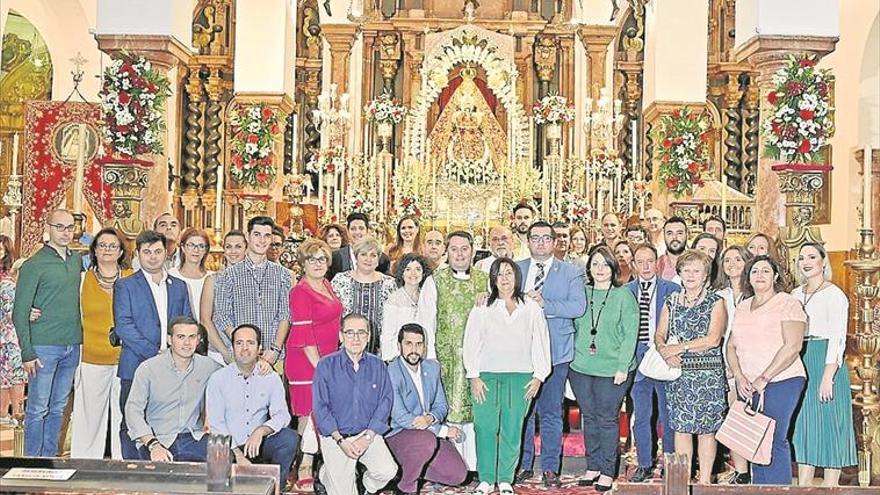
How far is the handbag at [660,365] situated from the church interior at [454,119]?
1637mm

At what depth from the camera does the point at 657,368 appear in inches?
260

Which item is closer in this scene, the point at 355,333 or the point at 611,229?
the point at 355,333

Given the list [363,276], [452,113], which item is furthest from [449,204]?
[363,276]

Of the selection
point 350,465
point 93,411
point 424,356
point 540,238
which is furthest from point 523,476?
point 93,411

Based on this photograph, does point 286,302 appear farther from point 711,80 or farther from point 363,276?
point 711,80

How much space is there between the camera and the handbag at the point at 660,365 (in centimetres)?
652

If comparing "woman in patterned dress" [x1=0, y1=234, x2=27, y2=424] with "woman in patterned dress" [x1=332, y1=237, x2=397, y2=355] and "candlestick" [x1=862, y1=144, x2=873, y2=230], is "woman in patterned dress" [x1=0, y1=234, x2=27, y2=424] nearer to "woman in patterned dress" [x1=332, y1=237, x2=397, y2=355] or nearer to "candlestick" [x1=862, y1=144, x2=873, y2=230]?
"woman in patterned dress" [x1=332, y1=237, x2=397, y2=355]

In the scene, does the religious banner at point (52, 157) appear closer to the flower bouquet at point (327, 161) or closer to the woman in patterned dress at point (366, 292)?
the flower bouquet at point (327, 161)

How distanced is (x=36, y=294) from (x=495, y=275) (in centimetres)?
281

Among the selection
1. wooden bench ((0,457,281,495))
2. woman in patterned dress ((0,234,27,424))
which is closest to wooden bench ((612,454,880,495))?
wooden bench ((0,457,281,495))

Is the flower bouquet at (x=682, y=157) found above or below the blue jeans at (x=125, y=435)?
above

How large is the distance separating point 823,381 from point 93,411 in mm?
4297

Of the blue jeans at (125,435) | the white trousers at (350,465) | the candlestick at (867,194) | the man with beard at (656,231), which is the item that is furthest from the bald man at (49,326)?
the candlestick at (867,194)

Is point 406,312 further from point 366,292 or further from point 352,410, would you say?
point 352,410
